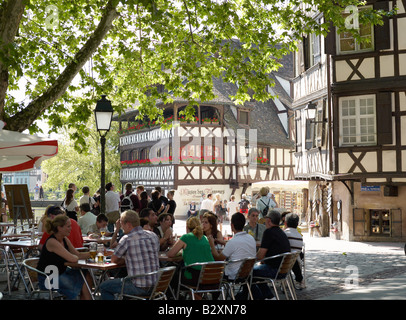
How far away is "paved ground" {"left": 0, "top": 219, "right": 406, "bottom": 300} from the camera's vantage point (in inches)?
412

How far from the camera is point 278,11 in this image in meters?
14.8

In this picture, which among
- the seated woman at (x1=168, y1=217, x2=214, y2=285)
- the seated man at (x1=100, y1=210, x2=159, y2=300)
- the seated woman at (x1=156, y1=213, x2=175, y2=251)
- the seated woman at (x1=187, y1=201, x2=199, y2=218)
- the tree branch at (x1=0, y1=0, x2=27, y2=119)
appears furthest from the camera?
the seated woman at (x1=187, y1=201, x2=199, y2=218)

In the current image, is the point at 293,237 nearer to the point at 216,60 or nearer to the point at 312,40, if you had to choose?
the point at 216,60

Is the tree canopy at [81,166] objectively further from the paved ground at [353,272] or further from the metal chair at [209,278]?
the metal chair at [209,278]

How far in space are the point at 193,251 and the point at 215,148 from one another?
33927mm

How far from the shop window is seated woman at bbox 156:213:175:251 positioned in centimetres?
1313

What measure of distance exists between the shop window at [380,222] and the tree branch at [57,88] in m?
13.3

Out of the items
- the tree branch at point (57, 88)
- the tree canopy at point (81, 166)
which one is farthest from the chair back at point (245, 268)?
the tree canopy at point (81, 166)

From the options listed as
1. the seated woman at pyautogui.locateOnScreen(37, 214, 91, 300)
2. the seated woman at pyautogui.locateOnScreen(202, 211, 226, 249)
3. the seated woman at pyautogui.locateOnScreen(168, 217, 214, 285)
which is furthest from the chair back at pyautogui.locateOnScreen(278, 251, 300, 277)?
the seated woman at pyautogui.locateOnScreen(37, 214, 91, 300)

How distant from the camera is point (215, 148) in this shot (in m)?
42.1

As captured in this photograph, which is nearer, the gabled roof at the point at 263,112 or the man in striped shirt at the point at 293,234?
the man in striped shirt at the point at 293,234

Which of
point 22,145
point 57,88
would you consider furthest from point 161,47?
point 22,145

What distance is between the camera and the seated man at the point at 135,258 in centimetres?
730

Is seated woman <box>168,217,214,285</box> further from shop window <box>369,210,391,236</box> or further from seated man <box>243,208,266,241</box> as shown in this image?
shop window <box>369,210,391,236</box>
